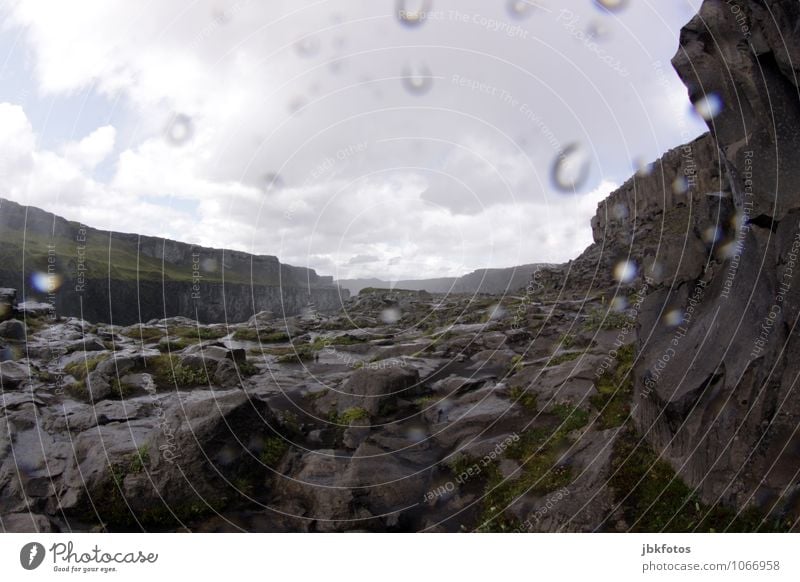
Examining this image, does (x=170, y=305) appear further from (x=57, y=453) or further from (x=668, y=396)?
(x=668, y=396)

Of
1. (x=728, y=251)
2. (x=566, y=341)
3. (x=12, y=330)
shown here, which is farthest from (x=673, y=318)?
(x=12, y=330)

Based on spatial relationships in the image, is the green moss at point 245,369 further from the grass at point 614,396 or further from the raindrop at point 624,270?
the raindrop at point 624,270

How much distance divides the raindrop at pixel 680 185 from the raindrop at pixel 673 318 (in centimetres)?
11770

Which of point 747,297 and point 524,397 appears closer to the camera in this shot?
point 747,297

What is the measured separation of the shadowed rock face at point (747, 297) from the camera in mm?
9828

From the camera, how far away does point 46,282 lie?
5595 inches

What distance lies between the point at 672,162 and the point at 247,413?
12971 centimetres

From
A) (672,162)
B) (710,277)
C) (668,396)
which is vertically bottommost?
(668,396)

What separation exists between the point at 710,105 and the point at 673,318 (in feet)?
20.1

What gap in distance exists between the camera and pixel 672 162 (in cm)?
11325

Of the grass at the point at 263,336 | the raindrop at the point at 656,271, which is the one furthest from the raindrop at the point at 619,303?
the grass at the point at 263,336

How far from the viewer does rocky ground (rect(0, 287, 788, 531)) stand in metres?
11.9

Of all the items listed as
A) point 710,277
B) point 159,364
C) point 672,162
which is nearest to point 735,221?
point 710,277

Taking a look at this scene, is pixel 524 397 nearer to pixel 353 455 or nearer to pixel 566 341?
pixel 353 455
